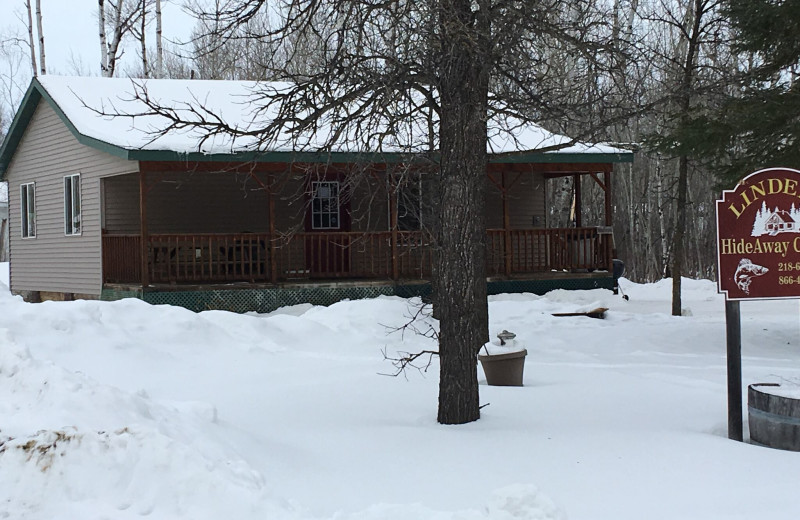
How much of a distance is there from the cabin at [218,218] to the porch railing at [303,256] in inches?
1.7

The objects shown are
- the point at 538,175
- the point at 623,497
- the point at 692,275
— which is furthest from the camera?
the point at 692,275

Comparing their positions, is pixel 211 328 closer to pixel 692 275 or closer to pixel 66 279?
pixel 66 279

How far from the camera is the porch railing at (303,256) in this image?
1730cm

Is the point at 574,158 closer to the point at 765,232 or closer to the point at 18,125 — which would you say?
the point at 765,232

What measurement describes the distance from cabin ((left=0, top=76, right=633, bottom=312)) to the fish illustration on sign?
9.04 meters

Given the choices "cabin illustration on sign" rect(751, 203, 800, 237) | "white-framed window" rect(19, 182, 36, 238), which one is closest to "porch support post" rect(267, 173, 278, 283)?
"white-framed window" rect(19, 182, 36, 238)

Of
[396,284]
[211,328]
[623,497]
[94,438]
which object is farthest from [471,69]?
[396,284]

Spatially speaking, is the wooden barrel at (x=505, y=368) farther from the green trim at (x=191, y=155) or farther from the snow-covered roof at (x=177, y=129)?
the snow-covered roof at (x=177, y=129)

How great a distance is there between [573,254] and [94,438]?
51.4 ft

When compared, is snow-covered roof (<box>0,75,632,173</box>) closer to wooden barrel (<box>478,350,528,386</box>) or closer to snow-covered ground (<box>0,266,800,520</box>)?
snow-covered ground (<box>0,266,800,520</box>)

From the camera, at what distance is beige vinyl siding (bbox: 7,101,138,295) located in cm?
1878

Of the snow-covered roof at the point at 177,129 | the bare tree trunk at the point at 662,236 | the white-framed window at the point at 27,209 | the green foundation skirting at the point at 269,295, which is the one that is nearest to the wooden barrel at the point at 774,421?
the snow-covered roof at the point at 177,129

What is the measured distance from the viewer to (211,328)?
12.5 metres

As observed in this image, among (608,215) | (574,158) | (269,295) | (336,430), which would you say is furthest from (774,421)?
(608,215)
